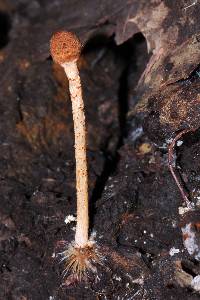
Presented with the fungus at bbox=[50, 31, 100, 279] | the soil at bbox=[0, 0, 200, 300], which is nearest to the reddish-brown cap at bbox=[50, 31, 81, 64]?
the fungus at bbox=[50, 31, 100, 279]

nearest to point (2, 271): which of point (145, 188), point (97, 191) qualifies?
point (97, 191)

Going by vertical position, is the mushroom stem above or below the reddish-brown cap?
below

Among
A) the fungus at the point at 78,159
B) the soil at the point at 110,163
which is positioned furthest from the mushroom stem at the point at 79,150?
the soil at the point at 110,163

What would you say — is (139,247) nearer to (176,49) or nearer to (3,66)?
(176,49)

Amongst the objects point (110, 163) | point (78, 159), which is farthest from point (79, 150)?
point (110, 163)

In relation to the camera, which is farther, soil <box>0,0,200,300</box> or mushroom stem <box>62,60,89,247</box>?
soil <box>0,0,200,300</box>

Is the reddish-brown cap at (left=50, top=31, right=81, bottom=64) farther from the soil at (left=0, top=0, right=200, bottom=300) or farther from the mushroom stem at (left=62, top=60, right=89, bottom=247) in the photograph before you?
the soil at (left=0, top=0, right=200, bottom=300)

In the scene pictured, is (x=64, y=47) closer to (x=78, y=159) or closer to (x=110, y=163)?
(x=78, y=159)
